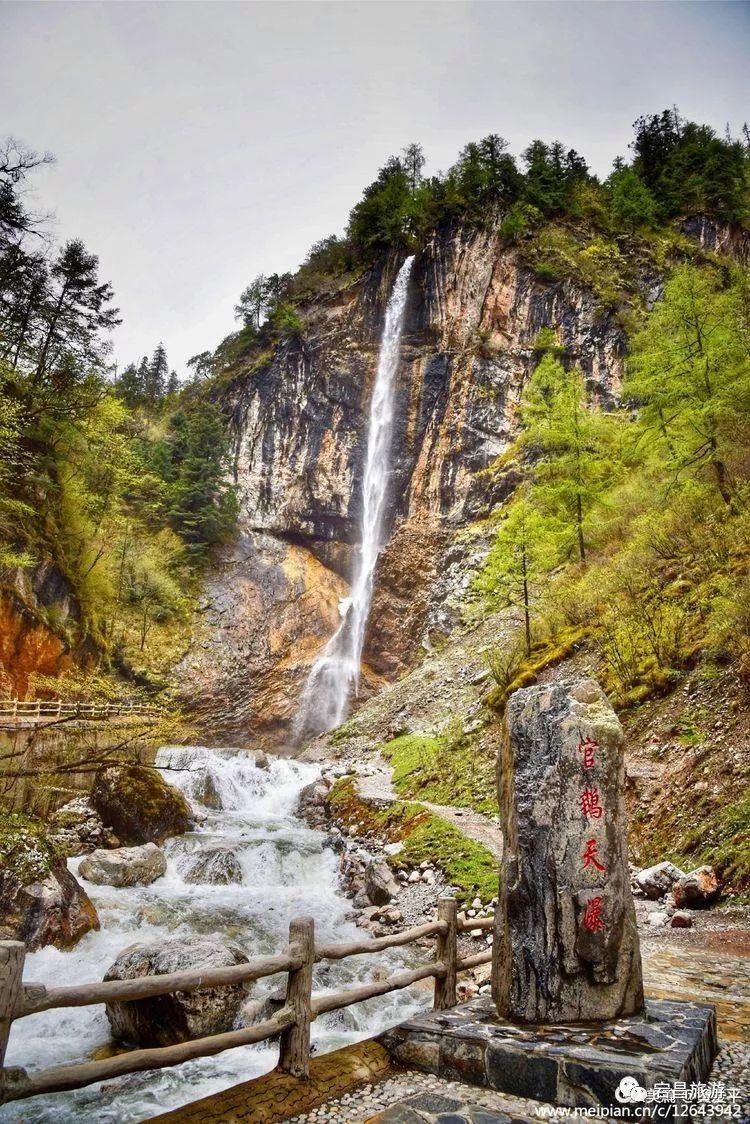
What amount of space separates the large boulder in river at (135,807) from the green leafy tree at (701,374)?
13401 millimetres

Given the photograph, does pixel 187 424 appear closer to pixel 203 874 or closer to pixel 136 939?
pixel 203 874

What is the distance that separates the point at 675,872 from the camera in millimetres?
7199

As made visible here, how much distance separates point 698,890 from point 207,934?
6.26 m

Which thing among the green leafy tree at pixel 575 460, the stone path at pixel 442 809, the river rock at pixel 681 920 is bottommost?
the river rock at pixel 681 920

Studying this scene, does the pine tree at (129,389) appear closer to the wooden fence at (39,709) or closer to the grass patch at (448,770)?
the wooden fence at (39,709)

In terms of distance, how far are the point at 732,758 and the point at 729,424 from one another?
8.20m

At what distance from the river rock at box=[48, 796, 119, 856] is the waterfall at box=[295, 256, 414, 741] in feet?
56.1

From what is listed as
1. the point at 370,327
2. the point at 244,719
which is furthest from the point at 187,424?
the point at 244,719

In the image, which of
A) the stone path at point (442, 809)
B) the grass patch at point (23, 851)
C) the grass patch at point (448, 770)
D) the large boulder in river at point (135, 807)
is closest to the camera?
the grass patch at point (23, 851)

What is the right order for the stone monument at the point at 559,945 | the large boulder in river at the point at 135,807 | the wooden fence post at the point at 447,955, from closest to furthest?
the stone monument at the point at 559,945
the wooden fence post at the point at 447,955
the large boulder in river at the point at 135,807

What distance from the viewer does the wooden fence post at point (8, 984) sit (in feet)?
8.30

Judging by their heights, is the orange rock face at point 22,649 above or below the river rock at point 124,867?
above

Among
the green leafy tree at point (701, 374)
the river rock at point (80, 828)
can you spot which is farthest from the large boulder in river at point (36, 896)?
the green leafy tree at point (701, 374)

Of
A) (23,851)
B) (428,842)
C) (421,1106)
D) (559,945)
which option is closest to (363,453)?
(428,842)
